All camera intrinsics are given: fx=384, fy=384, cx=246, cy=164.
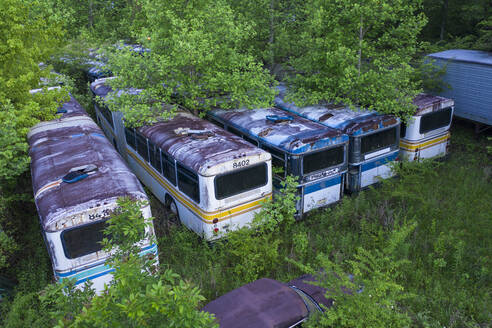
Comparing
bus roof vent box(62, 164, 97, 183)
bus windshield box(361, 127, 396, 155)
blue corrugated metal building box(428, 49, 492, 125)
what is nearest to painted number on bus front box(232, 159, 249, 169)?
bus roof vent box(62, 164, 97, 183)

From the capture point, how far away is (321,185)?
10547mm

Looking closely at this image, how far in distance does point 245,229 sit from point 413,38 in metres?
8.98

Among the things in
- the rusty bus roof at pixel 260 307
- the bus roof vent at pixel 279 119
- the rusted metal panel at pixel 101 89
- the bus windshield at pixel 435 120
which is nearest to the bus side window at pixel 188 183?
the rusty bus roof at pixel 260 307

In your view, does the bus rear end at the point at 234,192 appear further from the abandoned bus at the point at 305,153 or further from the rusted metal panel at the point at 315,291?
the rusted metal panel at the point at 315,291

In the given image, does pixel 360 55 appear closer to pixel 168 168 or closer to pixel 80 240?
pixel 168 168

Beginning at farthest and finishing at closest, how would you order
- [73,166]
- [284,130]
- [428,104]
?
[428,104] → [284,130] → [73,166]

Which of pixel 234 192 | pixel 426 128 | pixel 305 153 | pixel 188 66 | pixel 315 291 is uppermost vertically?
pixel 188 66

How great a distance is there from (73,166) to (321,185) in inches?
247

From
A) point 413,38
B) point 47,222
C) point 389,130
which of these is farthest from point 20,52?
point 413,38

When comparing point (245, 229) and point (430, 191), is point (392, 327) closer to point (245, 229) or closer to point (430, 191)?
point (245, 229)

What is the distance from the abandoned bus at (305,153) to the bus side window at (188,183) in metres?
2.27

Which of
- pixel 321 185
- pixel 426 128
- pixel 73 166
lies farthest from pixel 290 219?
pixel 426 128

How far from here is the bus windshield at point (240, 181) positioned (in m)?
8.98

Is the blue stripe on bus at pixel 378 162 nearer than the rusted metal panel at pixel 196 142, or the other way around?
the rusted metal panel at pixel 196 142
